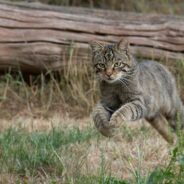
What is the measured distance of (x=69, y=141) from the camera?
6.93 m

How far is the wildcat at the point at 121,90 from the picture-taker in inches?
247

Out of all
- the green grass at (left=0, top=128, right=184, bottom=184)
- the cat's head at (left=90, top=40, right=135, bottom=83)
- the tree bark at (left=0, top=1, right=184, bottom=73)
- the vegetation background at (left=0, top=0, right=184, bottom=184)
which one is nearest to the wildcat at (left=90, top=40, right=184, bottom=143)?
the cat's head at (left=90, top=40, right=135, bottom=83)

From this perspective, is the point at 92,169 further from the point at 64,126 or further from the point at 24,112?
the point at 24,112

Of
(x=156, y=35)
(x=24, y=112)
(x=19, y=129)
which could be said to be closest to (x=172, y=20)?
(x=156, y=35)

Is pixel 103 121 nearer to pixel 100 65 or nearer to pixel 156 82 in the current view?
pixel 100 65

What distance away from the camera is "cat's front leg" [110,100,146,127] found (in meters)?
6.15

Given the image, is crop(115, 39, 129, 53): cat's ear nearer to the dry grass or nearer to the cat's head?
the cat's head

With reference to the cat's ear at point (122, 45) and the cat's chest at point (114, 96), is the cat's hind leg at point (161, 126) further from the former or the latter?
the cat's ear at point (122, 45)

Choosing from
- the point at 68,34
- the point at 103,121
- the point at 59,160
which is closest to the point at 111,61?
the point at 103,121

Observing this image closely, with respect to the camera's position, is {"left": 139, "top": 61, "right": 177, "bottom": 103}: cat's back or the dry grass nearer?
the dry grass

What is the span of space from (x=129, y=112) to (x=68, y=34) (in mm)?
3072

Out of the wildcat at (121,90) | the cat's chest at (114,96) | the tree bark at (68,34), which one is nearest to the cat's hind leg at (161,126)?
the wildcat at (121,90)

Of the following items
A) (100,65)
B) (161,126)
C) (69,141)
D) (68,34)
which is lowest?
(69,141)

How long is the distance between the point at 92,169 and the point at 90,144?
96 centimetres
